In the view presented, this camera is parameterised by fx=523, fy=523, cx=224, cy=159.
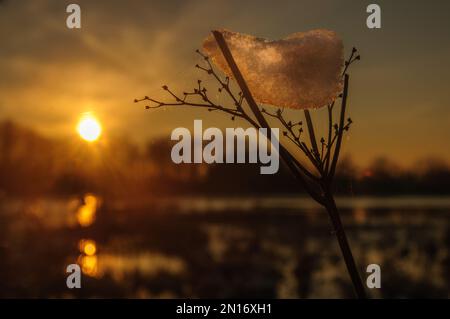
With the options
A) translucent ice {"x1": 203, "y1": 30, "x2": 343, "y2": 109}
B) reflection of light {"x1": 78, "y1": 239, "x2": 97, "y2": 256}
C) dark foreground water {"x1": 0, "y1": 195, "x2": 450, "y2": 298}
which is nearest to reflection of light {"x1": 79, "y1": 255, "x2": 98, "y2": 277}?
dark foreground water {"x1": 0, "y1": 195, "x2": 450, "y2": 298}

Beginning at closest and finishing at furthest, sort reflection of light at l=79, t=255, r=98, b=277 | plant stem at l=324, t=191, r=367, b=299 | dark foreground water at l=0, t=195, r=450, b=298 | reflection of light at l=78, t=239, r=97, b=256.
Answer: plant stem at l=324, t=191, r=367, b=299 → dark foreground water at l=0, t=195, r=450, b=298 → reflection of light at l=79, t=255, r=98, b=277 → reflection of light at l=78, t=239, r=97, b=256

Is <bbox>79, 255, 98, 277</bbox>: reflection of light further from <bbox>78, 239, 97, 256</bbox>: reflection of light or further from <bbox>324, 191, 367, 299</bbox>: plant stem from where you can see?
<bbox>324, 191, 367, 299</bbox>: plant stem

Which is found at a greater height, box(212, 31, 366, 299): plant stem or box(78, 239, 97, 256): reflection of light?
box(212, 31, 366, 299): plant stem

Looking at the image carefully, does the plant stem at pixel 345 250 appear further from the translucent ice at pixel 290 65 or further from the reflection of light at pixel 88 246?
the reflection of light at pixel 88 246

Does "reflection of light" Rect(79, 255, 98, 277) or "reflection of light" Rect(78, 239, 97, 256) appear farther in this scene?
"reflection of light" Rect(78, 239, 97, 256)

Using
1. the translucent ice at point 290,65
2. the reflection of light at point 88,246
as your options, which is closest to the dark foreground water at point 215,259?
the reflection of light at point 88,246
